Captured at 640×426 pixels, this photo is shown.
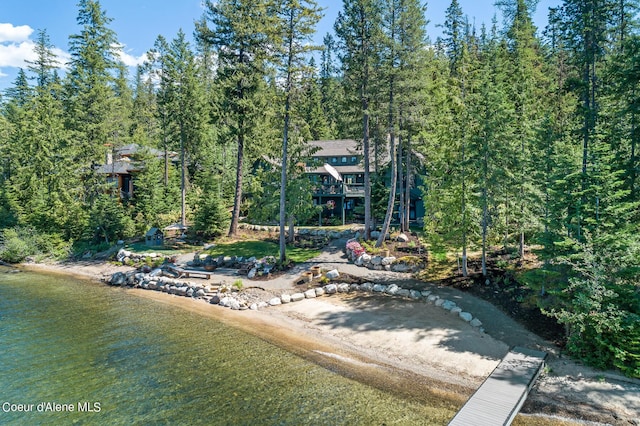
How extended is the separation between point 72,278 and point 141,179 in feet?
41.1

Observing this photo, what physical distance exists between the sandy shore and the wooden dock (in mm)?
374

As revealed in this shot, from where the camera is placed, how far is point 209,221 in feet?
104

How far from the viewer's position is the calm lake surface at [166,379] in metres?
10.4

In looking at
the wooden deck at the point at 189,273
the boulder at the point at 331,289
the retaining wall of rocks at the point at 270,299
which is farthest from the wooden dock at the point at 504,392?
the wooden deck at the point at 189,273

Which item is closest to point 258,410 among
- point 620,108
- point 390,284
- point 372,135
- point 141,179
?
point 390,284

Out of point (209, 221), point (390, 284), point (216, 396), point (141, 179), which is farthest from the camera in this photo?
point (141, 179)

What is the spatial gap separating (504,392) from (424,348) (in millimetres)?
3643

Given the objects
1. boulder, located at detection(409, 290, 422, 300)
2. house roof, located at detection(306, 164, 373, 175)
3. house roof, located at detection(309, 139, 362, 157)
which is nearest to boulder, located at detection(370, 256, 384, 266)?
boulder, located at detection(409, 290, 422, 300)

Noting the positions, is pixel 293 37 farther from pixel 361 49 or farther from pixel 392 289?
pixel 392 289

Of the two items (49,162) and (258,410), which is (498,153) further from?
(49,162)

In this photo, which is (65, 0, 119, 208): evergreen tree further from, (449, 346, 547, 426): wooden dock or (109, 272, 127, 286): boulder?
(449, 346, 547, 426): wooden dock

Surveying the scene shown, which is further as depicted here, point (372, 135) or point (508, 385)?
point (372, 135)

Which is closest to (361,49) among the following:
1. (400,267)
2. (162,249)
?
(400,267)

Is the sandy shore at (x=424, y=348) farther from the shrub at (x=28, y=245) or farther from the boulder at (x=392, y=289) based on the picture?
the shrub at (x=28, y=245)
